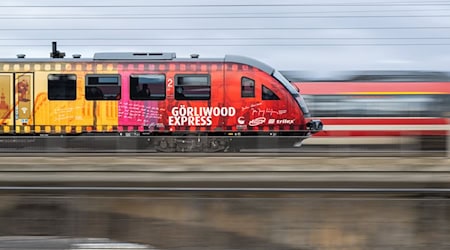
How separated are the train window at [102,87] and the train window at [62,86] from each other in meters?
0.47

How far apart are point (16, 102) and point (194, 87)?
572 centimetres

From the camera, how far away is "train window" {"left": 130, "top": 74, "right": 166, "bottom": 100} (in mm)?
19766

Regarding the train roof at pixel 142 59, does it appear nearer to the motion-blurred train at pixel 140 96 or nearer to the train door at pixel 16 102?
the motion-blurred train at pixel 140 96

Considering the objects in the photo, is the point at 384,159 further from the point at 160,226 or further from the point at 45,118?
the point at 45,118

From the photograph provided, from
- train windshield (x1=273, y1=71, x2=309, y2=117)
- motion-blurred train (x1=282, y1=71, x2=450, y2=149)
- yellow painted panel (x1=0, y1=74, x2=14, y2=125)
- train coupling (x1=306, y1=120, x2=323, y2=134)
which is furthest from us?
motion-blurred train (x1=282, y1=71, x2=450, y2=149)

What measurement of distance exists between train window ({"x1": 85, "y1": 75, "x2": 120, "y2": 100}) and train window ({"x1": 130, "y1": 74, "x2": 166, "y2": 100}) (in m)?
0.58

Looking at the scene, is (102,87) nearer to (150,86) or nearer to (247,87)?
(150,86)

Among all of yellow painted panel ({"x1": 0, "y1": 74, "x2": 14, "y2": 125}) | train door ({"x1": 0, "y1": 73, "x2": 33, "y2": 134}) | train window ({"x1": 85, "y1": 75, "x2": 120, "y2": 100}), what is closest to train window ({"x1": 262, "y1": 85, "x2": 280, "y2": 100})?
train window ({"x1": 85, "y1": 75, "x2": 120, "y2": 100})

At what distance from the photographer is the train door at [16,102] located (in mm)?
19609

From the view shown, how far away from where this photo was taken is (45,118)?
19.8 m

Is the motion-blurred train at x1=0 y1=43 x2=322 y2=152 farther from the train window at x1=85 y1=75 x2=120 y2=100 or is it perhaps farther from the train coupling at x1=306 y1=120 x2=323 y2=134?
the train coupling at x1=306 y1=120 x2=323 y2=134

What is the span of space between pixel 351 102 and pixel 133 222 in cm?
1801

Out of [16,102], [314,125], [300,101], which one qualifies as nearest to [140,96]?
[16,102]

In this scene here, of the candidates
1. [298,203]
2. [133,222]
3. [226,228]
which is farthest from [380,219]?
[133,222]
